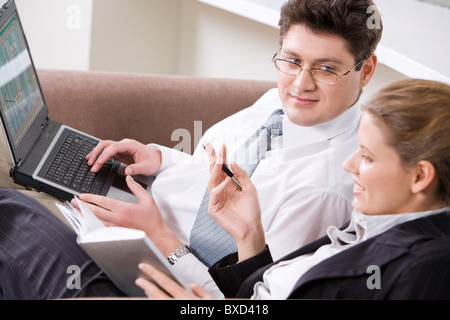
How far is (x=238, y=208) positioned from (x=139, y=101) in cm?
80

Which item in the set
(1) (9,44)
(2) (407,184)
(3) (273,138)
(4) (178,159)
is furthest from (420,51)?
(1) (9,44)

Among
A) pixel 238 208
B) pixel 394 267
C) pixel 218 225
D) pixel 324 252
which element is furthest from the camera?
pixel 218 225

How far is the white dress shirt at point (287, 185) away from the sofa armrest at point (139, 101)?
1.04 feet

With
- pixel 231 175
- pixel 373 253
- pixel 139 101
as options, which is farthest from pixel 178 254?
pixel 139 101

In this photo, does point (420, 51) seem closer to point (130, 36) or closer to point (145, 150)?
point (145, 150)

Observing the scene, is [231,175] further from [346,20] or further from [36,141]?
[36,141]

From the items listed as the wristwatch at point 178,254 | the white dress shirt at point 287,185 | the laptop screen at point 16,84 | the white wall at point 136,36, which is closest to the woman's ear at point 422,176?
the white dress shirt at point 287,185

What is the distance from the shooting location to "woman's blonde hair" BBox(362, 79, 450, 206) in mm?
922

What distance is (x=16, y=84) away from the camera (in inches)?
56.9

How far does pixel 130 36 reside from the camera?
9.93 feet

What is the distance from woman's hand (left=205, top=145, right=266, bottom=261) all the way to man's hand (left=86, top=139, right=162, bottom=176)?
1.31 feet

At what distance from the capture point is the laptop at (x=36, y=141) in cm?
138

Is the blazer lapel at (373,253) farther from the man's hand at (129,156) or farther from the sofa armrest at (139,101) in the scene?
the sofa armrest at (139,101)

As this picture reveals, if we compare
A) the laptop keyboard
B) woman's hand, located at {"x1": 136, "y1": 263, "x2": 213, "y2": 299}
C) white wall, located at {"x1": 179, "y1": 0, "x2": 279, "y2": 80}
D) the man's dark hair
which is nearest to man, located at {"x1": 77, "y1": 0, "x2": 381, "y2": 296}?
the man's dark hair
